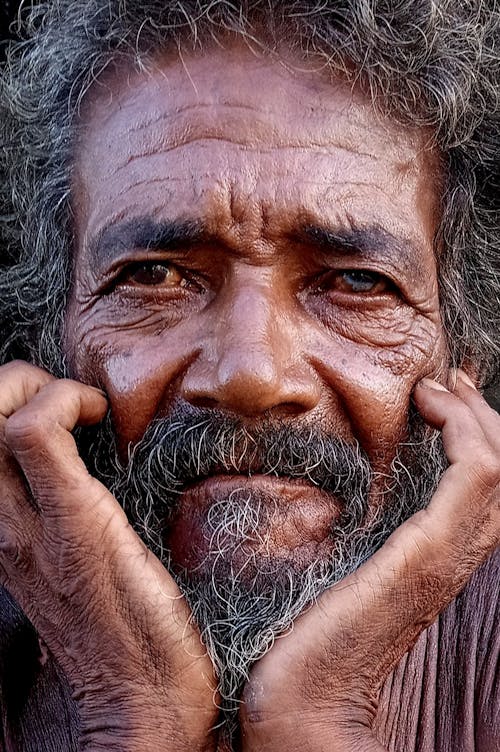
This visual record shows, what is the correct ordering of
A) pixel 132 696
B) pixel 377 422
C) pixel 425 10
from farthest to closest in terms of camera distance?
pixel 425 10
pixel 377 422
pixel 132 696

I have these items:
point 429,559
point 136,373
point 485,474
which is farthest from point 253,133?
point 429,559

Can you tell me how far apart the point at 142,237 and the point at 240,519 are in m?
0.80

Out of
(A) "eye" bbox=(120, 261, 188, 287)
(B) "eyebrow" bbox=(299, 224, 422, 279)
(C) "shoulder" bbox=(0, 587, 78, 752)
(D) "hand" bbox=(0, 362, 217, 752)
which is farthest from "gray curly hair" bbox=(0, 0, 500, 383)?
(C) "shoulder" bbox=(0, 587, 78, 752)

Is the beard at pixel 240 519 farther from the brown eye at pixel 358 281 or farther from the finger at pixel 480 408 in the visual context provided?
the brown eye at pixel 358 281

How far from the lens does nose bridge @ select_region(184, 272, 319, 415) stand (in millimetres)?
2330

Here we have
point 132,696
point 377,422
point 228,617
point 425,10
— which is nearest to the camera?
point 132,696

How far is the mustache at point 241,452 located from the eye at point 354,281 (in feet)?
1.39

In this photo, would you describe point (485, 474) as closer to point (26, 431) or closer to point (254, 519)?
point (254, 519)

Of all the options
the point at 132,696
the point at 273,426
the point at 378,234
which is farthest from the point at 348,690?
the point at 378,234

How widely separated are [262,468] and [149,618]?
0.46 meters

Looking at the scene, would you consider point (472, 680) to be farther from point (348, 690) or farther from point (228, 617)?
point (228, 617)

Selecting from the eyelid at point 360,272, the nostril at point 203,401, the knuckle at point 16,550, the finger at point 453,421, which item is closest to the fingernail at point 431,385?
the finger at point 453,421

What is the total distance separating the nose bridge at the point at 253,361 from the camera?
2.33 meters

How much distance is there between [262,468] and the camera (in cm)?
242
